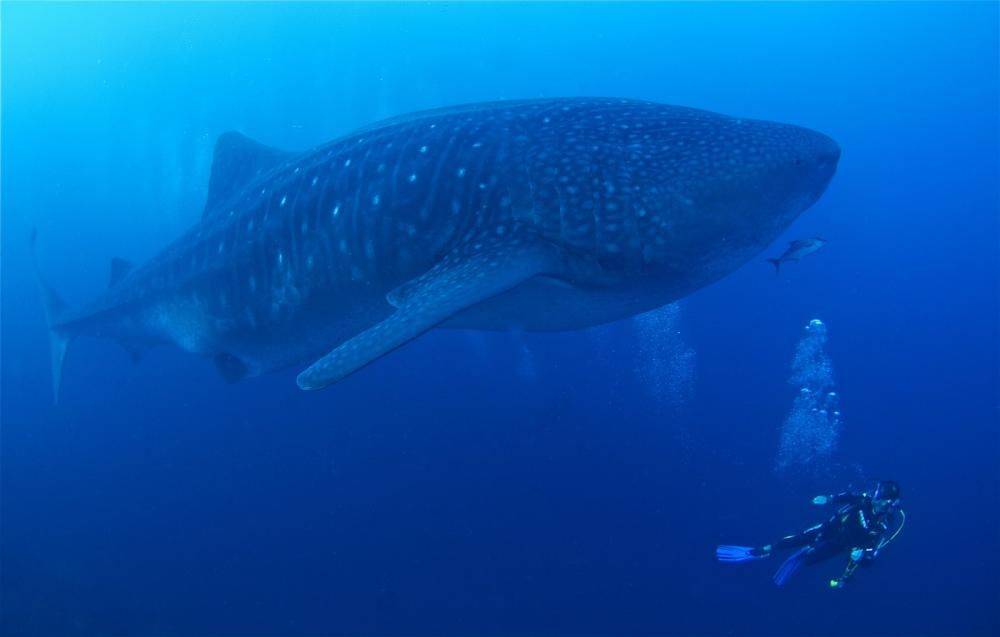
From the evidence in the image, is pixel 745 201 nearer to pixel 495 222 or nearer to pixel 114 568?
pixel 495 222

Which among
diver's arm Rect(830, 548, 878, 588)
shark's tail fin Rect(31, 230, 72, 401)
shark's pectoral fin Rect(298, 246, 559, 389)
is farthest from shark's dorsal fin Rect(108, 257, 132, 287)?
diver's arm Rect(830, 548, 878, 588)

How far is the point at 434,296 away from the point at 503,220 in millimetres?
716

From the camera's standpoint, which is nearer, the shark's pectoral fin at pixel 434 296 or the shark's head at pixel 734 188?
the shark's pectoral fin at pixel 434 296

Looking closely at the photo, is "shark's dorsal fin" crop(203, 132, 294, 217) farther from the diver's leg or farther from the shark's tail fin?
the diver's leg

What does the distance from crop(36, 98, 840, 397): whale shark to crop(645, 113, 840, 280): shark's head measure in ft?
0.03

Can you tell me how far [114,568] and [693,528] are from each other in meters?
12.2

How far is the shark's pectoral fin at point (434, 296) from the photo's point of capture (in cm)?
309

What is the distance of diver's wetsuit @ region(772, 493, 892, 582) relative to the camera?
873 centimetres

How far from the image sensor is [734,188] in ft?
11.4

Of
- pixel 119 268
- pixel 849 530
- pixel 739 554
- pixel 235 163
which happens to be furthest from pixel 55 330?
pixel 849 530

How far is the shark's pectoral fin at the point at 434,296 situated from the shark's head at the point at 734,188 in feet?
2.44

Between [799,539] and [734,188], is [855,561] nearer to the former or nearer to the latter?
[799,539]

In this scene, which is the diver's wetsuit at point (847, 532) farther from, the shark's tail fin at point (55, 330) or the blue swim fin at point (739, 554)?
the shark's tail fin at point (55, 330)

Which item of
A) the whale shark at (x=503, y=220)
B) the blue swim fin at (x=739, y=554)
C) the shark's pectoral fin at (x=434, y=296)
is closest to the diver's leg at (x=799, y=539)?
the blue swim fin at (x=739, y=554)
